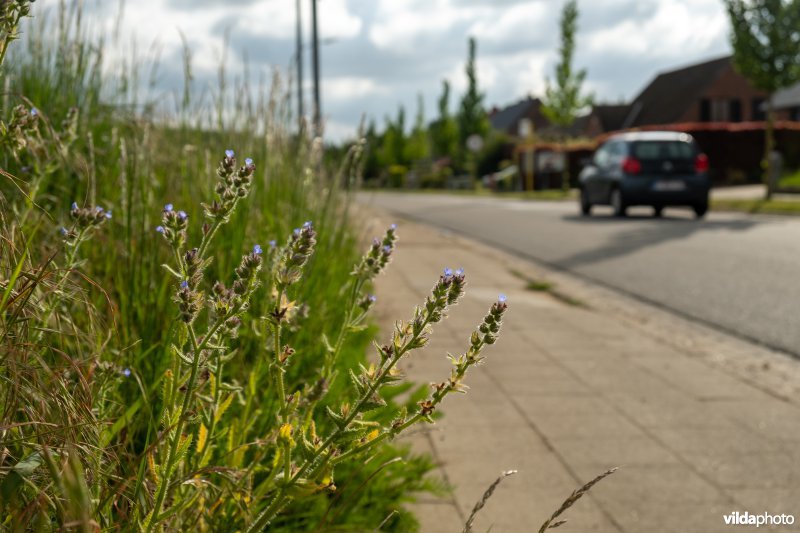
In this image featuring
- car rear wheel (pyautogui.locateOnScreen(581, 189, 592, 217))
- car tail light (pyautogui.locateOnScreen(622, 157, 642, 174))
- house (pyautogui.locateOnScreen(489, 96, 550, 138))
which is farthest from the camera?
house (pyautogui.locateOnScreen(489, 96, 550, 138))

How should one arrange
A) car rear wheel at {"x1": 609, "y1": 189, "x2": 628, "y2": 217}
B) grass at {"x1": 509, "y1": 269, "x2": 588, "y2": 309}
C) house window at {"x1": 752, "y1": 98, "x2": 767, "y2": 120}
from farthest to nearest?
house window at {"x1": 752, "y1": 98, "x2": 767, "y2": 120} < car rear wheel at {"x1": 609, "y1": 189, "x2": 628, "y2": 217} < grass at {"x1": 509, "y1": 269, "x2": 588, "y2": 309}

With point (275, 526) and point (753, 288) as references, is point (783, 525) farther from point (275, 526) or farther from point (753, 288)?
point (753, 288)

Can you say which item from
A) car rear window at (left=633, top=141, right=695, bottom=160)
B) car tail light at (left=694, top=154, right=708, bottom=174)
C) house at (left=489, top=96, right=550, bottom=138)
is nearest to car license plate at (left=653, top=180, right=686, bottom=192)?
car tail light at (left=694, top=154, right=708, bottom=174)

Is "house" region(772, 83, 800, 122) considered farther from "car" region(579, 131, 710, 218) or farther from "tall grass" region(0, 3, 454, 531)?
"tall grass" region(0, 3, 454, 531)

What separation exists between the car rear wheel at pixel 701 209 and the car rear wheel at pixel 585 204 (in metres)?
2.71

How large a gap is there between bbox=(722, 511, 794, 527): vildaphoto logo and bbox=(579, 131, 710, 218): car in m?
16.8

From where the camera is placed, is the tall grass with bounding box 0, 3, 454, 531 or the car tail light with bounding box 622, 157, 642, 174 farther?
the car tail light with bounding box 622, 157, 642, 174

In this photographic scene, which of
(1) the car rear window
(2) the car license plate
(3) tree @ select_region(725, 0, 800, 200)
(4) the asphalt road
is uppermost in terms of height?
(3) tree @ select_region(725, 0, 800, 200)

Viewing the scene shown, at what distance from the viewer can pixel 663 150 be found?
1975 centimetres

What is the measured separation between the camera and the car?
63.6ft

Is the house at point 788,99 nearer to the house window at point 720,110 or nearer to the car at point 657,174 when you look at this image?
the house window at point 720,110

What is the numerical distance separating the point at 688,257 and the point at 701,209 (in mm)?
8178

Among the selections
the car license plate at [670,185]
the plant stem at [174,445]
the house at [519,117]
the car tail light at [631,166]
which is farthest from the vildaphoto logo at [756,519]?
the house at [519,117]

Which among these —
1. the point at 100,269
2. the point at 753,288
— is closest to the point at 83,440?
the point at 100,269
